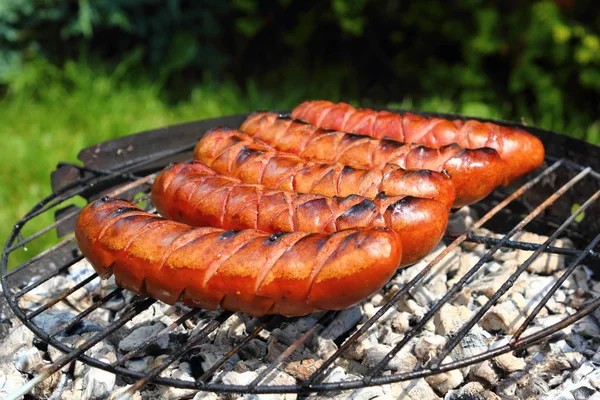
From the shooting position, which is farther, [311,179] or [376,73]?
[376,73]

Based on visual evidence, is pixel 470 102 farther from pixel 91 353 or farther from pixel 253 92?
pixel 91 353

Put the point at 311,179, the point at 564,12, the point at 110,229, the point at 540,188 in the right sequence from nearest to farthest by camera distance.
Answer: the point at 110,229
the point at 311,179
the point at 540,188
the point at 564,12

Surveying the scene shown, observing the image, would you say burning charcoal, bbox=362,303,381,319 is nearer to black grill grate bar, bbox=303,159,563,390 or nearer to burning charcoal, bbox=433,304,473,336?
black grill grate bar, bbox=303,159,563,390

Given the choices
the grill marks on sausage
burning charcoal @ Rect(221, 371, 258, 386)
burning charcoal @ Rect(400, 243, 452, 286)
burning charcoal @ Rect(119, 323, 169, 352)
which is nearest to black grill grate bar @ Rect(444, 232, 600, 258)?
burning charcoal @ Rect(400, 243, 452, 286)

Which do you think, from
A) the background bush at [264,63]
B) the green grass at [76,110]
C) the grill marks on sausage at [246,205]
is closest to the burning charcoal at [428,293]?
the grill marks on sausage at [246,205]

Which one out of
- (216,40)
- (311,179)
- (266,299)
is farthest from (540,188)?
(216,40)

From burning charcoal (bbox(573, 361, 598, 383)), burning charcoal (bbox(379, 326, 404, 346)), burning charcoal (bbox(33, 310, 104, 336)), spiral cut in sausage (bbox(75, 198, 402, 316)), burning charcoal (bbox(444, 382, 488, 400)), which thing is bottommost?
burning charcoal (bbox(573, 361, 598, 383))

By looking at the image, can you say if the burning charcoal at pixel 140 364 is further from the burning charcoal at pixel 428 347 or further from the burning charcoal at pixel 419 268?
the burning charcoal at pixel 419 268
